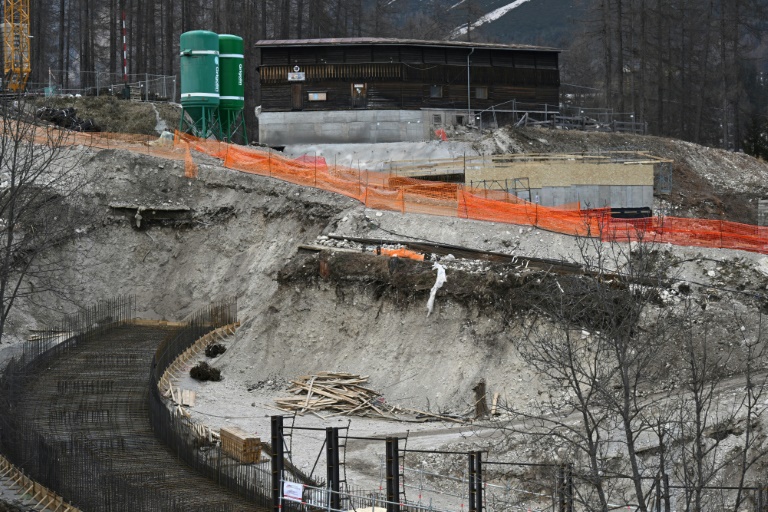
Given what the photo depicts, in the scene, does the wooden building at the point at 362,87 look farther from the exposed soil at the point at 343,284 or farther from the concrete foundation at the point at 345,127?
the exposed soil at the point at 343,284

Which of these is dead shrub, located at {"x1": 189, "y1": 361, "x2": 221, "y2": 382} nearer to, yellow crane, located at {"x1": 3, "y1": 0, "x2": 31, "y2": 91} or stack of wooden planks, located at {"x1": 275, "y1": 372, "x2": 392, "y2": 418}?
stack of wooden planks, located at {"x1": 275, "y1": 372, "x2": 392, "y2": 418}

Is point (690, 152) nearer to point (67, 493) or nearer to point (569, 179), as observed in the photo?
point (569, 179)

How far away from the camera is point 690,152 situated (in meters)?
59.0

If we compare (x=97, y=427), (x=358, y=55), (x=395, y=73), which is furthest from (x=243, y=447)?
(x=358, y=55)

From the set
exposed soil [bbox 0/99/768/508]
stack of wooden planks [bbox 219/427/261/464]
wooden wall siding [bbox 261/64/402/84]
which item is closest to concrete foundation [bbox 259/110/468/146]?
wooden wall siding [bbox 261/64/402/84]

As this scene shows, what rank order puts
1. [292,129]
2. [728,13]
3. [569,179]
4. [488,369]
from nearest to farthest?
[488,369] → [569,179] → [292,129] → [728,13]

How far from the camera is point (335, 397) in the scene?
36156mm

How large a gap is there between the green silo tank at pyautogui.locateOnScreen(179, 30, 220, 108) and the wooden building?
410 centimetres

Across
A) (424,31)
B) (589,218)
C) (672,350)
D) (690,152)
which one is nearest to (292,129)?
(690,152)

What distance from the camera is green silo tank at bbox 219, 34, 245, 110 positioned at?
55.6 m

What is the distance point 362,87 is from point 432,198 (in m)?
16.2

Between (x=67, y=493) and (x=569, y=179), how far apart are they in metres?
25.9

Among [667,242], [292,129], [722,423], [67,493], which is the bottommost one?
[67,493]

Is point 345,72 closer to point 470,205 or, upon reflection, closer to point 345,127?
point 345,127
